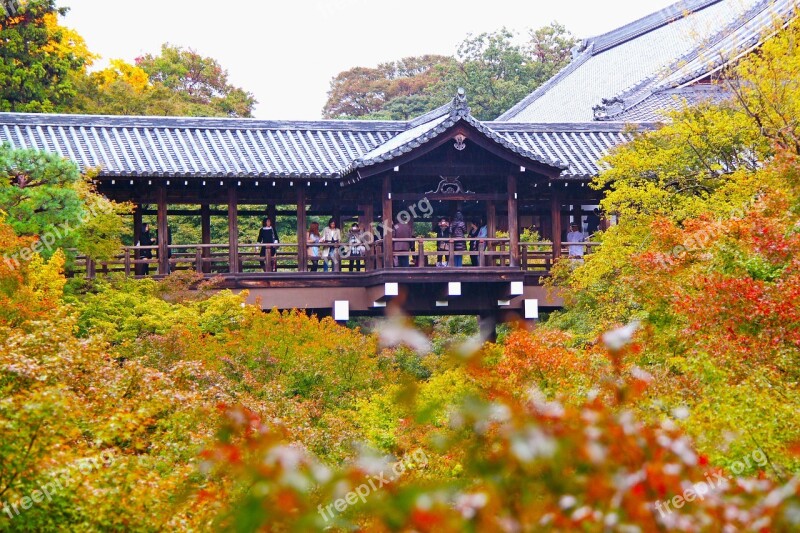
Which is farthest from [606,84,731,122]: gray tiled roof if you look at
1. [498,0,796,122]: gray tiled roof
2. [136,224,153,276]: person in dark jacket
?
[136,224,153,276]: person in dark jacket

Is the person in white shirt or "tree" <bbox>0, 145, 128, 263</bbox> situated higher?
"tree" <bbox>0, 145, 128, 263</bbox>

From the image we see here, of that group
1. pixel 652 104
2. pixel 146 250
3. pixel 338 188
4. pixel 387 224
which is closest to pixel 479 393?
pixel 387 224

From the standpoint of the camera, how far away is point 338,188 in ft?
77.9

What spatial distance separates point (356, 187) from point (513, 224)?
3.46 meters

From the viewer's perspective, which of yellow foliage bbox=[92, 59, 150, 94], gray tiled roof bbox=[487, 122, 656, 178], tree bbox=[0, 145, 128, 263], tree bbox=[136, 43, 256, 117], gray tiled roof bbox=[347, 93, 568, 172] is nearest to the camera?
tree bbox=[0, 145, 128, 263]

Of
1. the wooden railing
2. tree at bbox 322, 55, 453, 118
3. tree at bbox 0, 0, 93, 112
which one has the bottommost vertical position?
the wooden railing

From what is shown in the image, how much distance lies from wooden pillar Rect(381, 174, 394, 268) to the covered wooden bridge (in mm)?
25

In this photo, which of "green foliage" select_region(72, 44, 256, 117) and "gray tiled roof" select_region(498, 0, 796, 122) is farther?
"green foliage" select_region(72, 44, 256, 117)

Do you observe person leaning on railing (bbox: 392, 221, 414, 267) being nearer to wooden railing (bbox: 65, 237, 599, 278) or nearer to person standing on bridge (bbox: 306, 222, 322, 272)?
wooden railing (bbox: 65, 237, 599, 278)

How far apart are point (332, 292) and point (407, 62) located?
123ft

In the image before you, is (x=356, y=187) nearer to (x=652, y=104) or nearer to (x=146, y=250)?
(x=146, y=250)

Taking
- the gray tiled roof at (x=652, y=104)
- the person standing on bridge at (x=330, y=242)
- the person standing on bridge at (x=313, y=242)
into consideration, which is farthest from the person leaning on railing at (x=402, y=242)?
the gray tiled roof at (x=652, y=104)

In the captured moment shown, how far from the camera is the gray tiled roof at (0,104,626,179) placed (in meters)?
22.2

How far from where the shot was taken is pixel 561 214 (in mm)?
25641
